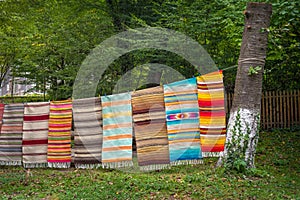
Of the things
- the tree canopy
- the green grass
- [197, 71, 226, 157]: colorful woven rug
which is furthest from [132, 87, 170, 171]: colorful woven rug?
the tree canopy

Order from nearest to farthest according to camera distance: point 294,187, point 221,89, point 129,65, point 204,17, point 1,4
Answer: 1. point 294,187
2. point 221,89
3. point 204,17
4. point 129,65
5. point 1,4

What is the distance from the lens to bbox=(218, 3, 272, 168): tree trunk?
6.35m

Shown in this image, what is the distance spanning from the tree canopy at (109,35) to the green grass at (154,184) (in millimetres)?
4259

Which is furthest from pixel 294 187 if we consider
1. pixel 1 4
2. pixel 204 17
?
pixel 1 4

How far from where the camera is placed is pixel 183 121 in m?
6.55

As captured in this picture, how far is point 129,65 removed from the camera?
11.6 m

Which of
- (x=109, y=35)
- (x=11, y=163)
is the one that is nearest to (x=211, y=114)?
(x=11, y=163)

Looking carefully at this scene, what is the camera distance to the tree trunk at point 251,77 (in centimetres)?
635

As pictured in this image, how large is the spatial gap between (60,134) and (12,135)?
43.7 inches

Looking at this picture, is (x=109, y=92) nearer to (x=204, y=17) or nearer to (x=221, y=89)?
(x=204, y=17)

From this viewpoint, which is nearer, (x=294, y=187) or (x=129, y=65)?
(x=294, y=187)

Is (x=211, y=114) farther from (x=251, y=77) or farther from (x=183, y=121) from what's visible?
(x=251, y=77)

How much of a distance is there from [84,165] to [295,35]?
259 inches

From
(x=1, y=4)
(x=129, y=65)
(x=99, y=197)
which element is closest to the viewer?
(x=99, y=197)
